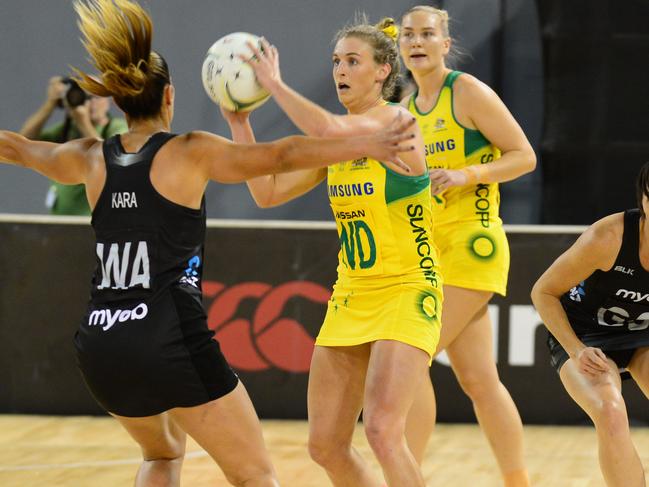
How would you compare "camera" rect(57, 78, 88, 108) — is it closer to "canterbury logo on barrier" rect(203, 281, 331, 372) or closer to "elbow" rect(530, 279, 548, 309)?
"canterbury logo on barrier" rect(203, 281, 331, 372)

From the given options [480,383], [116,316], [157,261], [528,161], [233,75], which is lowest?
[480,383]

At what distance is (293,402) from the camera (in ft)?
22.8

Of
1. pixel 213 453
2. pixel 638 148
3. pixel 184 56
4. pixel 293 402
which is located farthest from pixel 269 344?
pixel 213 453

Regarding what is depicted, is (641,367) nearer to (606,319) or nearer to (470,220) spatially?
(606,319)

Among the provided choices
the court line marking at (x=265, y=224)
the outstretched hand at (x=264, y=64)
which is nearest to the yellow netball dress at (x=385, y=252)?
the outstretched hand at (x=264, y=64)

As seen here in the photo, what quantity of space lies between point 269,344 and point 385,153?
13.0 feet

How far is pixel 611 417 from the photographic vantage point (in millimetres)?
3891

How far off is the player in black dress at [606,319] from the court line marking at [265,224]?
2.50 metres

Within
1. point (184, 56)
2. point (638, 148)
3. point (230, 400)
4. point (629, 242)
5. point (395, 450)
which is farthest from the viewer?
point (184, 56)

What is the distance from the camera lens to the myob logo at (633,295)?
4.11 metres

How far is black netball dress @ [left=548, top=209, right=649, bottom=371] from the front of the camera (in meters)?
4.08

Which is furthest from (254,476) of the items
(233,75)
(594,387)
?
(594,387)

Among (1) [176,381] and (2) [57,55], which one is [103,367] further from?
(2) [57,55]

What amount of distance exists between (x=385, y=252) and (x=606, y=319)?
923 mm
